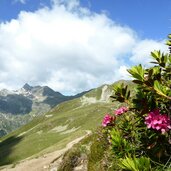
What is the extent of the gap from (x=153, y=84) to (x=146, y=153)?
4.22 feet

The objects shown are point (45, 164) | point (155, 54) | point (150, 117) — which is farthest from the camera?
point (45, 164)

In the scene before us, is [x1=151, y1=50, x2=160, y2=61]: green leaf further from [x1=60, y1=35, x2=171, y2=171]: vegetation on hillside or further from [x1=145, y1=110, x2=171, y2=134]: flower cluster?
[x1=145, y1=110, x2=171, y2=134]: flower cluster

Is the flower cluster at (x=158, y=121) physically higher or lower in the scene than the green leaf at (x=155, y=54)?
lower

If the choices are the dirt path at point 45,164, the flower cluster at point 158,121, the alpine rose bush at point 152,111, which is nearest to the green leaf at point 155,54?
the alpine rose bush at point 152,111

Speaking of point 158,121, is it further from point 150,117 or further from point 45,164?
point 45,164

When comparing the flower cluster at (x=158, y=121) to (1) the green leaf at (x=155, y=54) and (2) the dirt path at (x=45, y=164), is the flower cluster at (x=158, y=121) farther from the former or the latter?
(2) the dirt path at (x=45, y=164)

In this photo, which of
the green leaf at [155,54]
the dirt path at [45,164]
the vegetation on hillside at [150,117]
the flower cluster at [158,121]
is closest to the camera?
the vegetation on hillside at [150,117]

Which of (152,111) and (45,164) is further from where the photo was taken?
(45,164)


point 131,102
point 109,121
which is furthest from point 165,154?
point 109,121

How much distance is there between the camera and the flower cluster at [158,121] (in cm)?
518

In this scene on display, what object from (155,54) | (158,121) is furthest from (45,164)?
(158,121)

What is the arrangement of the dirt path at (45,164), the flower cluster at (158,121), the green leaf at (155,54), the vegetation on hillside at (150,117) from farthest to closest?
the dirt path at (45,164)
the green leaf at (155,54)
the flower cluster at (158,121)
the vegetation on hillside at (150,117)

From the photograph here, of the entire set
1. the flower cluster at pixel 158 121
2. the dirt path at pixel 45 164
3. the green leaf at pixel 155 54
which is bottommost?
the dirt path at pixel 45 164

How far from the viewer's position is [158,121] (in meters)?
5.17
